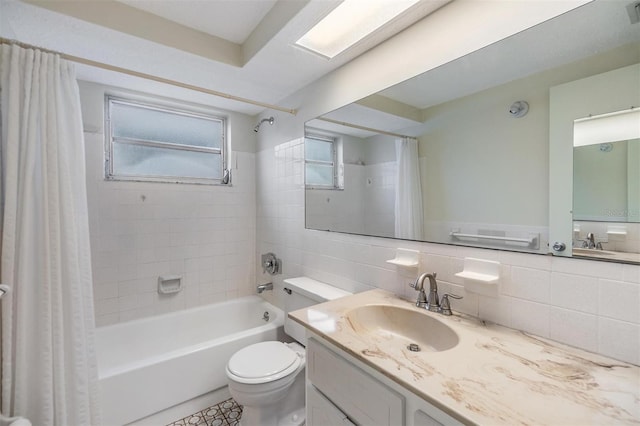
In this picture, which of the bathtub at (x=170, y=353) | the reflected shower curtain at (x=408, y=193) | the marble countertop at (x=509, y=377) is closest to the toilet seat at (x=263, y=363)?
the bathtub at (x=170, y=353)

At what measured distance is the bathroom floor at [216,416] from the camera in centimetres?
174

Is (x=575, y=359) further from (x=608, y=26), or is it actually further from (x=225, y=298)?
(x=225, y=298)

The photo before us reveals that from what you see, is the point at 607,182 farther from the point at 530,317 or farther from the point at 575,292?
the point at 530,317

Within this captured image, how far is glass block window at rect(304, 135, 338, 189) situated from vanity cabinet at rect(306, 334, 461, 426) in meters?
1.15

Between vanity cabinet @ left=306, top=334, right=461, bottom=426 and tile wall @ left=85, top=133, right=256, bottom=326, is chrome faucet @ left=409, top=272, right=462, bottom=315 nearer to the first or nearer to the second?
vanity cabinet @ left=306, top=334, right=461, bottom=426

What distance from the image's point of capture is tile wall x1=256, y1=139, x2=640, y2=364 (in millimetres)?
812

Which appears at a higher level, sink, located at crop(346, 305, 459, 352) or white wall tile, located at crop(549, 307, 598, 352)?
white wall tile, located at crop(549, 307, 598, 352)

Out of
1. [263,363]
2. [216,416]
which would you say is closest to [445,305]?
[263,363]

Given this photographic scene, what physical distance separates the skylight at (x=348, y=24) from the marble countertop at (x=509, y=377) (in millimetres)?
1430

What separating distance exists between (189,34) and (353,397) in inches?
79.1

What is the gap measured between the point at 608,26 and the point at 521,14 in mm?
265

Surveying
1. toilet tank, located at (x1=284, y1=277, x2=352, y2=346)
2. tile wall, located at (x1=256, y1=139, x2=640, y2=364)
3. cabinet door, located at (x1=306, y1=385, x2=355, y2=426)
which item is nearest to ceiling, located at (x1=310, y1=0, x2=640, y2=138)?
tile wall, located at (x1=256, y1=139, x2=640, y2=364)

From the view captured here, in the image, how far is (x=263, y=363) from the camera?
62.1 inches

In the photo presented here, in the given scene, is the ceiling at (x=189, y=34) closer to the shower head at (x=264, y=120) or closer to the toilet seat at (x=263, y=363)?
the shower head at (x=264, y=120)
